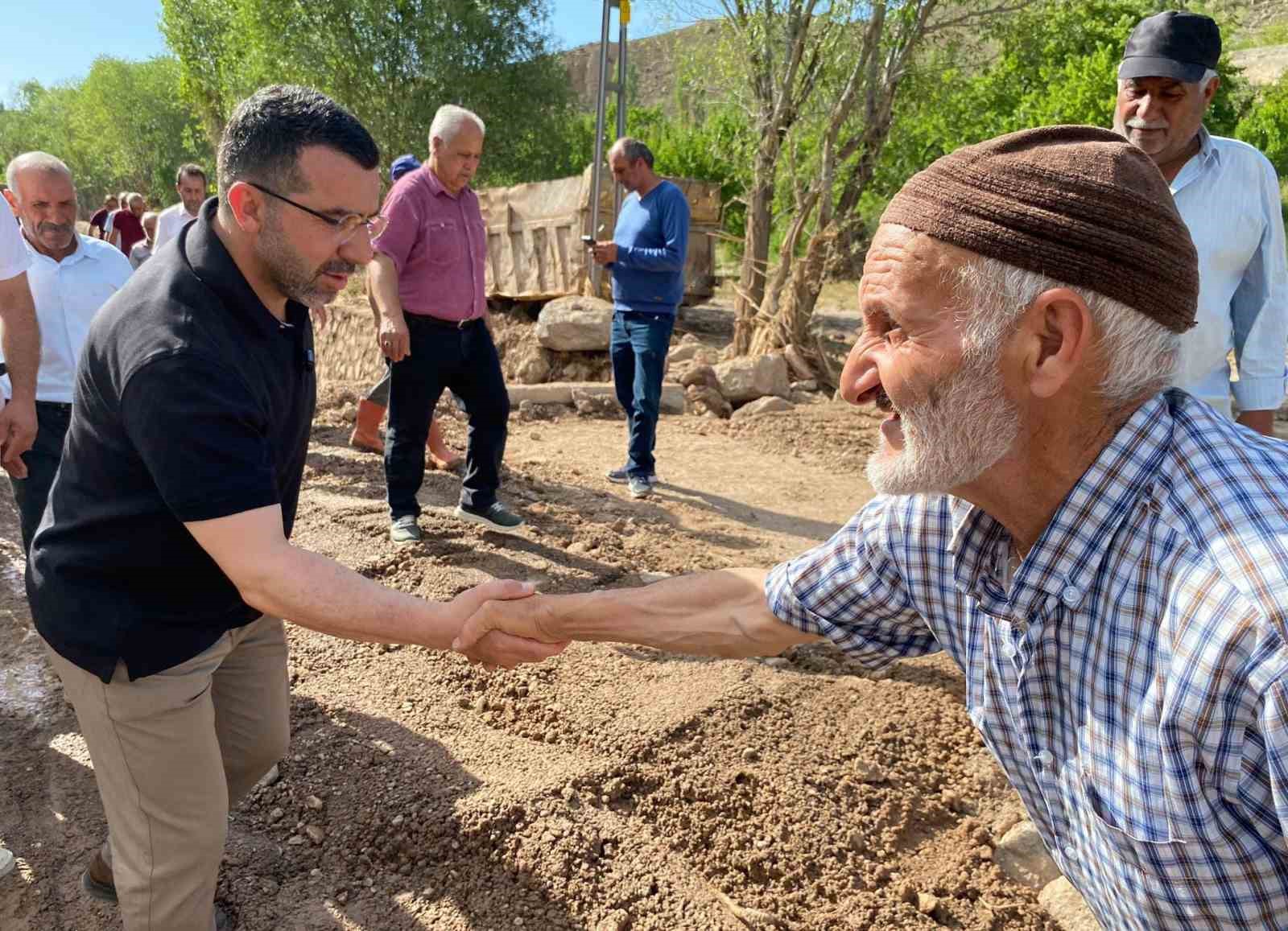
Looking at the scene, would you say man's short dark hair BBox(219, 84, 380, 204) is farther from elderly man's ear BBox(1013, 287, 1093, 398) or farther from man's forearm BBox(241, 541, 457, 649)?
elderly man's ear BBox(1013, 287, 1093, 398)

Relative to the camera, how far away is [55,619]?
78.9 inches

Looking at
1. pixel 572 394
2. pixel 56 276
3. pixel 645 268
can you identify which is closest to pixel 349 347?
pixel 572 394

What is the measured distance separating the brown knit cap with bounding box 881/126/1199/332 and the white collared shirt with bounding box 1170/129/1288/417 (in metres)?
1.67

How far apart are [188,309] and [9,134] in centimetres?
8855

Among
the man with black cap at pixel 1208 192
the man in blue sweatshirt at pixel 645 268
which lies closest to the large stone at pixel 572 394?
the man in blue sweatshirt at pixel 645 268

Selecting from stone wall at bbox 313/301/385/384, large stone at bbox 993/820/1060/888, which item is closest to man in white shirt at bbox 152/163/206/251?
stone wall at bbox 313/301/385/384

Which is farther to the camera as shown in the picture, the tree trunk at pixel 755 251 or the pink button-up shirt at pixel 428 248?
the tree trunk at pixel 755 251

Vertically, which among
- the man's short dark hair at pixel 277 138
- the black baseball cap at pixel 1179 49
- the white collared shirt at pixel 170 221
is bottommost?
the white collared shirt at pixel 170 221

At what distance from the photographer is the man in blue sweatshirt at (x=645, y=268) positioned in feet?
19.3

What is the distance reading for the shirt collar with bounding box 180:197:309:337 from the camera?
6.34 feet

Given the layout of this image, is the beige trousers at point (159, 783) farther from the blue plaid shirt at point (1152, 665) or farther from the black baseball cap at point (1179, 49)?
the black baseball cap at point (1179, 49)

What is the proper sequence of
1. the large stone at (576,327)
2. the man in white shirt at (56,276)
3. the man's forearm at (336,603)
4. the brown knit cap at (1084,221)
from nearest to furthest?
the brown knit cap at (1084,221)
the man's forearm at (336,603)
the man in white shirt at (56,276)
the large stone at (576,327)

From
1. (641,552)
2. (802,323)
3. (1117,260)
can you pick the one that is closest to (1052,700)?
(1117,260)

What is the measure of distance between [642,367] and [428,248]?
174 cm
